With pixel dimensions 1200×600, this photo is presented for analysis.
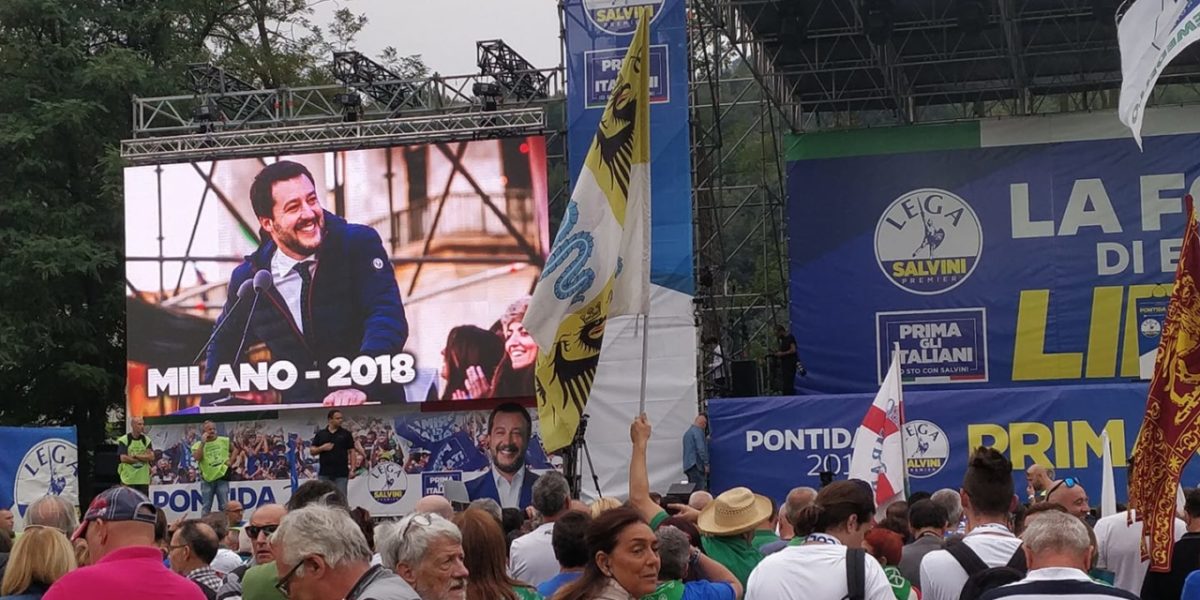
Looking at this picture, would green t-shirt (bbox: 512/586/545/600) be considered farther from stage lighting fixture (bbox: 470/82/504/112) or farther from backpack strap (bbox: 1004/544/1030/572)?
stage lighting fixture (bbox: 470/82/504/112)

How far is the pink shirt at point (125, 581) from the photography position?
4.59m

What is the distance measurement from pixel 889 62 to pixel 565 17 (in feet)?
17.7

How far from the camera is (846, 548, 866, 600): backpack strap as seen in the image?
18.3ft

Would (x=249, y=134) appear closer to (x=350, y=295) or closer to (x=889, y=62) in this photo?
(x=350, y=295)

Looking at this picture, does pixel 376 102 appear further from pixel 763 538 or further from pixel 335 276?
pixel 763 538

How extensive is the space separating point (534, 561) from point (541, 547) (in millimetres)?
69

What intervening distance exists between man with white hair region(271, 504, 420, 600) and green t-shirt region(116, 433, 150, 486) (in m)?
15.9

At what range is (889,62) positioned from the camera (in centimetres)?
2433

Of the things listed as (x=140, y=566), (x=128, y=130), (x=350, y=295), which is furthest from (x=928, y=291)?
(x=140, y=566)

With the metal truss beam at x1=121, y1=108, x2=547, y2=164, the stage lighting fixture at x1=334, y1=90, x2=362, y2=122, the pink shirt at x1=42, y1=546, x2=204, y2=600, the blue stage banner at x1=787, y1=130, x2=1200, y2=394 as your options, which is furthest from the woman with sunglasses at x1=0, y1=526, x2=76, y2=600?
the blue stage banner at x1=787, y1=130, x2=1200, y2=394

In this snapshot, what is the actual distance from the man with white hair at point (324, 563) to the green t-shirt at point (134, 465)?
627 inches

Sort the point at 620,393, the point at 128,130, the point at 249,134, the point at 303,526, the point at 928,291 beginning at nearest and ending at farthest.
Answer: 1. the point at 303,526
2. the point at 620,393
3. the point at 249,134
4. the point at 928,291
5. the point at 128,130

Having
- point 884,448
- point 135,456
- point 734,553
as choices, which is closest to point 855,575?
point 734,553

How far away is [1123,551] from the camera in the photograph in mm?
7898
